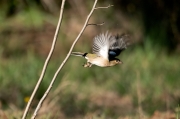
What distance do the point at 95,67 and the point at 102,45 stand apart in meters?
4.42

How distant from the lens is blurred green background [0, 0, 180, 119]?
4.88m

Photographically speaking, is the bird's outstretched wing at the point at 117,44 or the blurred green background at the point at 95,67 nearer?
the bird's outstretched wing at the point at 117,44

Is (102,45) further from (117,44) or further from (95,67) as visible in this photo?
(95,67)

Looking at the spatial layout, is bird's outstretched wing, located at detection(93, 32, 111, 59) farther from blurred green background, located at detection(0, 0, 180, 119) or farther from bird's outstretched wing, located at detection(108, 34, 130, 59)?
blurred green background, located at detection(0, 0, 180, 119)

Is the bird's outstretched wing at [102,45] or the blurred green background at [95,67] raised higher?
the bird's outstretched wing at [102,45]

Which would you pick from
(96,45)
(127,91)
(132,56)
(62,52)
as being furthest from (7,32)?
(96,45)

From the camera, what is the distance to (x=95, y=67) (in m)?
7.15

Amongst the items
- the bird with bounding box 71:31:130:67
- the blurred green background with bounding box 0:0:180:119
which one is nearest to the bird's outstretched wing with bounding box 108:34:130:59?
the bird with bounding box 71:31:130:67

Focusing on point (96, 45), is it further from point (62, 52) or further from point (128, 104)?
point (62, 52)

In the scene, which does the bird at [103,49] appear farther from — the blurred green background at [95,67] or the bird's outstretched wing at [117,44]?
the blurred green background at [95,67]

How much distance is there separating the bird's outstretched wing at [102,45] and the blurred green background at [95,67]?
95cm

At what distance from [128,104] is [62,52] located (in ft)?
13.7

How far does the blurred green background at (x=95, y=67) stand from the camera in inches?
192

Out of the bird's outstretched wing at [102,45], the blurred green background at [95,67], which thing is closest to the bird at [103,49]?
the bird's outstretched wing at [102,45]
